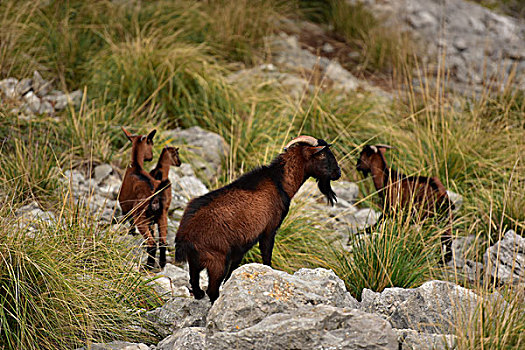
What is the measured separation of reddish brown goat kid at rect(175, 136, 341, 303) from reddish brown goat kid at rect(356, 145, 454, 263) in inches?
47.3

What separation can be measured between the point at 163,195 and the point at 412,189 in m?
2.12

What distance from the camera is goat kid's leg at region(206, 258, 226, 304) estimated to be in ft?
11.6

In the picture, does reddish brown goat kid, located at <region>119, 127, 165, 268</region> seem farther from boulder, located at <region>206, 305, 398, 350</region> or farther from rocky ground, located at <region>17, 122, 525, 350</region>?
boulder, located at <region>206, 305, 398, 350</region>

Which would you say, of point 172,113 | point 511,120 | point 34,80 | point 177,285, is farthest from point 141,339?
point 511,120

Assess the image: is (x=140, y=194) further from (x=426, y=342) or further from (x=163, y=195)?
(x=426, y=342)

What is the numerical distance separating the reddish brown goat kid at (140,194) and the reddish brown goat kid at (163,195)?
0.15 feet

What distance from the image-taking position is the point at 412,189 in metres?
5.12

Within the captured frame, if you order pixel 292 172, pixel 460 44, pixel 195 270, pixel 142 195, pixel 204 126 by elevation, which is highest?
pixel 292 172

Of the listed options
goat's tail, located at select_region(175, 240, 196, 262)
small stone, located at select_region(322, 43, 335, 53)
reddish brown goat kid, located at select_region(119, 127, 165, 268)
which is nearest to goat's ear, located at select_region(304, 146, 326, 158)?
goat's tail, located at select_region(175, 240, 196, 262)

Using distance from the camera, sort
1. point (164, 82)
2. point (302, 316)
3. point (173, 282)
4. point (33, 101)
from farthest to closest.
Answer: point (164, 82)
point (33, 101)
point (173, 282)
point (302, 316)

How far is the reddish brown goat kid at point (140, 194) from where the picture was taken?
446 cm

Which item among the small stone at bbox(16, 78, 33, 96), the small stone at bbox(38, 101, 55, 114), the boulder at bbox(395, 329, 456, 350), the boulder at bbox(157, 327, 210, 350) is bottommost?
the small stone at bbox(38, 101, 55, 114)

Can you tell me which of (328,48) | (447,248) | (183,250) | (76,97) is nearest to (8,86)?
(76,97)

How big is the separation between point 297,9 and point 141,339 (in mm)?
8022
